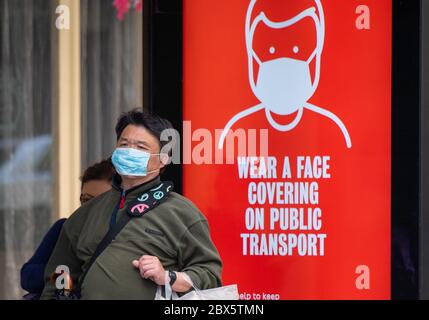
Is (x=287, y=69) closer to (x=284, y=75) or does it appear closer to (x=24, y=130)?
(x=284, y=75)

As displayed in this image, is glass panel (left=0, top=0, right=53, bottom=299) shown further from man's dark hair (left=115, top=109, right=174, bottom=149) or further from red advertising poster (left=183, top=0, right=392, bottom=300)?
man's dark hair (left=115, top=109, right=174, bottom=149)

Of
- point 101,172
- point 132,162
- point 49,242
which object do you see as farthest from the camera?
point 101,172

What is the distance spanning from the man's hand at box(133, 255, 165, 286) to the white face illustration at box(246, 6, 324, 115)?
1.78 meters

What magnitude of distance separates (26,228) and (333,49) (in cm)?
219

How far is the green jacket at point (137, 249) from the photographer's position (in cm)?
386

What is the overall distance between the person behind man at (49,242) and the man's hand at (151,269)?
0.67 m

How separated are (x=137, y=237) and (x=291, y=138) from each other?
1.69 metres

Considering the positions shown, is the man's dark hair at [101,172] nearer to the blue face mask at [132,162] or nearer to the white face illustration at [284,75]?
the blue face mask at [132,162]

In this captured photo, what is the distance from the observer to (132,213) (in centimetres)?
392

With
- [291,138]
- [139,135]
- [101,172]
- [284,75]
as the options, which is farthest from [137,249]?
[284,75]

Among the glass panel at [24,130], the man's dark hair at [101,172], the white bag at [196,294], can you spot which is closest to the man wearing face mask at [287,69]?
the man's dark hair at [101,172]

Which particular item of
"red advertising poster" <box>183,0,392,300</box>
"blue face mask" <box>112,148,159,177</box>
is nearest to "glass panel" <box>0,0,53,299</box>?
"red advertising poster" <box>183,0,392,300</box>
